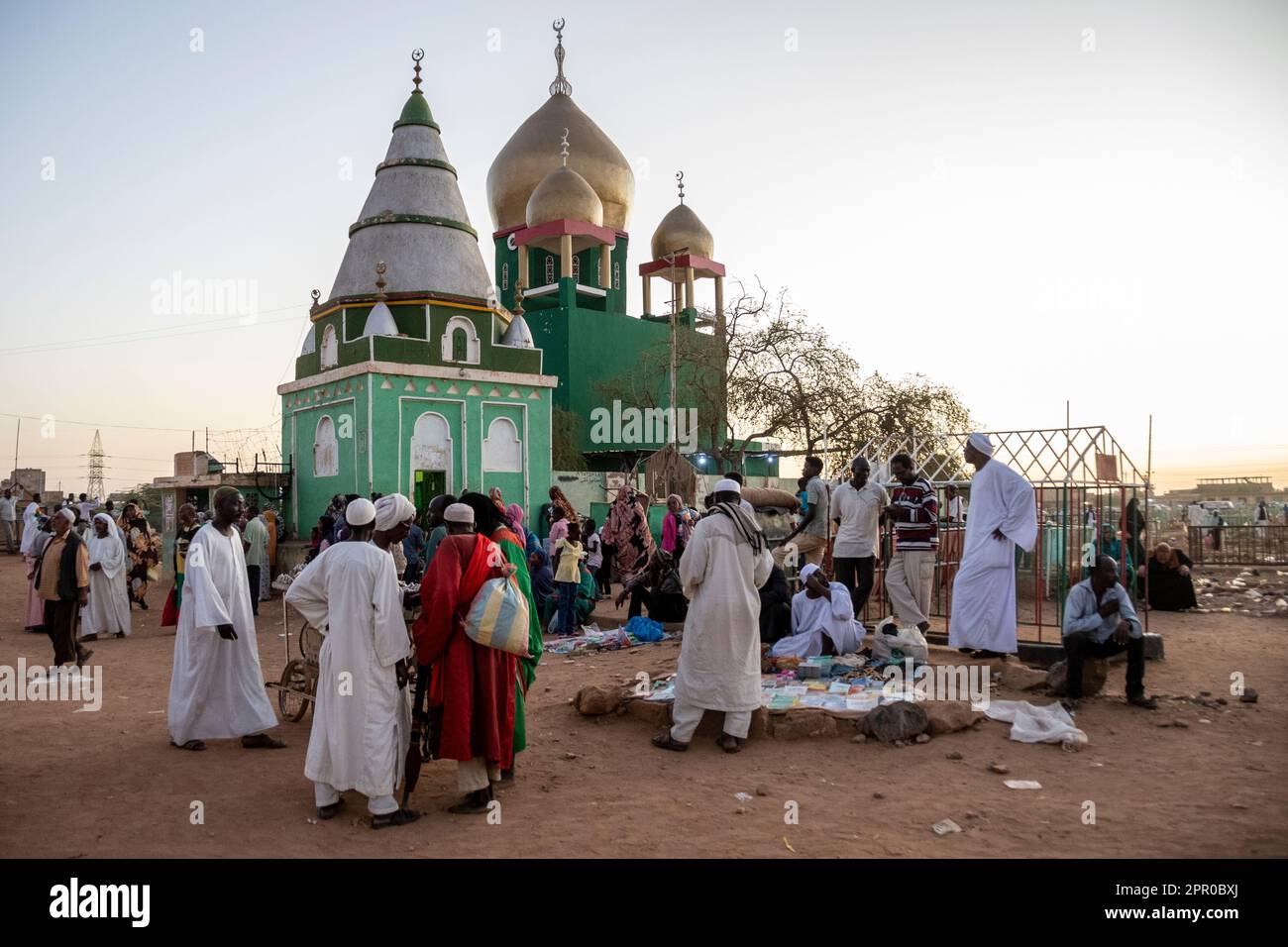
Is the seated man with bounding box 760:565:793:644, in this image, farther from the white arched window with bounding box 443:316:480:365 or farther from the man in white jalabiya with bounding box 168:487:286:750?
the white arched window with bounding box 443:316:480:365

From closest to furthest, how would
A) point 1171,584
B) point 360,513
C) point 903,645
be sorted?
1. point 360,513
2. point 903,645
3. point 1171,584

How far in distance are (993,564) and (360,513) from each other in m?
5.29

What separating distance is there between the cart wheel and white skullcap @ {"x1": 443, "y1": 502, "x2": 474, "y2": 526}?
2.58 m

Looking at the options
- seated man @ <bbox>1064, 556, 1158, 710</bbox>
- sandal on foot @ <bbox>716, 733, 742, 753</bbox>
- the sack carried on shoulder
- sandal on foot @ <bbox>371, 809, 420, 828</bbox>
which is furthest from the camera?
seated man @ <bbox>1064, 556, 1158, 710</bbox>

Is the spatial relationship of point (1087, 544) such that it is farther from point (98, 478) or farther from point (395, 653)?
point (98, 478)

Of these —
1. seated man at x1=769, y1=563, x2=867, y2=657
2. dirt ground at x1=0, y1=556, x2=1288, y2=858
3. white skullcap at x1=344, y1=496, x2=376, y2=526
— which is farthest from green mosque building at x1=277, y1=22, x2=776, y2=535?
white skullcap at x1=344, y1=496, x2=376, y2=526

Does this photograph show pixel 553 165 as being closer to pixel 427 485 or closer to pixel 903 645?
pixel 427 485

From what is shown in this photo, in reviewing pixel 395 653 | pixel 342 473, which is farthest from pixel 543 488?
pixel 395 653

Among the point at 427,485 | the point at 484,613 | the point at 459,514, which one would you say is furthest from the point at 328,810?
the point at 427,485

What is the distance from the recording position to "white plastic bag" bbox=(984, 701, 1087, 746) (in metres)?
5.89

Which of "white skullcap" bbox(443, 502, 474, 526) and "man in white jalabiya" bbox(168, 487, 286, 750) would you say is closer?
"white skullcap" bbox(443, 502, 474, 526)

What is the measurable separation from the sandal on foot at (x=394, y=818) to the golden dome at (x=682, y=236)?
29.2m

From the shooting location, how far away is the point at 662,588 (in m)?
10.7

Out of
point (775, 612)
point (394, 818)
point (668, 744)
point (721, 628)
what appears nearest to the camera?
point (394, 818)
